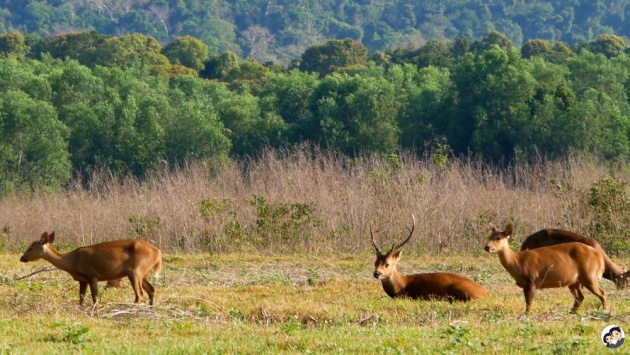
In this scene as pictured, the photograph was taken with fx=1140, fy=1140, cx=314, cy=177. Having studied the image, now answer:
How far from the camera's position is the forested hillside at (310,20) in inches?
4695

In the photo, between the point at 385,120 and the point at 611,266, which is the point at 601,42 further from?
the point at 611,266

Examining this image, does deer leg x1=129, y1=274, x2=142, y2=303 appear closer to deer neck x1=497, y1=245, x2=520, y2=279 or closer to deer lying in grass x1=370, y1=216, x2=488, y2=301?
deer lying in grass x1=370, y1=216, x2=488, y2=301

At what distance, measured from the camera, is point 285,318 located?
11727 millimetres

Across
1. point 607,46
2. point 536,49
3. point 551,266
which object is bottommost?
point 551,266

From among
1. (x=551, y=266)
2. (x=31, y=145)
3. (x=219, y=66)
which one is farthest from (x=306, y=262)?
(x=219, y=66)

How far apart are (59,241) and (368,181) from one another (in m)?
6.03

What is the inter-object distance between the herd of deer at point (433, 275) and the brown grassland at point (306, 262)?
0.28 m

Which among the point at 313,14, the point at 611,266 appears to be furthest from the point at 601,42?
the point at 313,14

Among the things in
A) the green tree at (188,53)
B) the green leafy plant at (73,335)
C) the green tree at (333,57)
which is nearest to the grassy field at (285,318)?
the green leafy plant at (73,335)

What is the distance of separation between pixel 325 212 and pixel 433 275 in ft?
27.3

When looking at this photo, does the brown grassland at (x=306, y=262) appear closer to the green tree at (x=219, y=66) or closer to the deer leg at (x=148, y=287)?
the deer leg at (x=148, y=287)

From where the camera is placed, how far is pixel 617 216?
19.9m

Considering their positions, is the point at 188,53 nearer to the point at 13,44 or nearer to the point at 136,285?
the point at 13,44

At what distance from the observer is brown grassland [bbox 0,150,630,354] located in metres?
9.88
